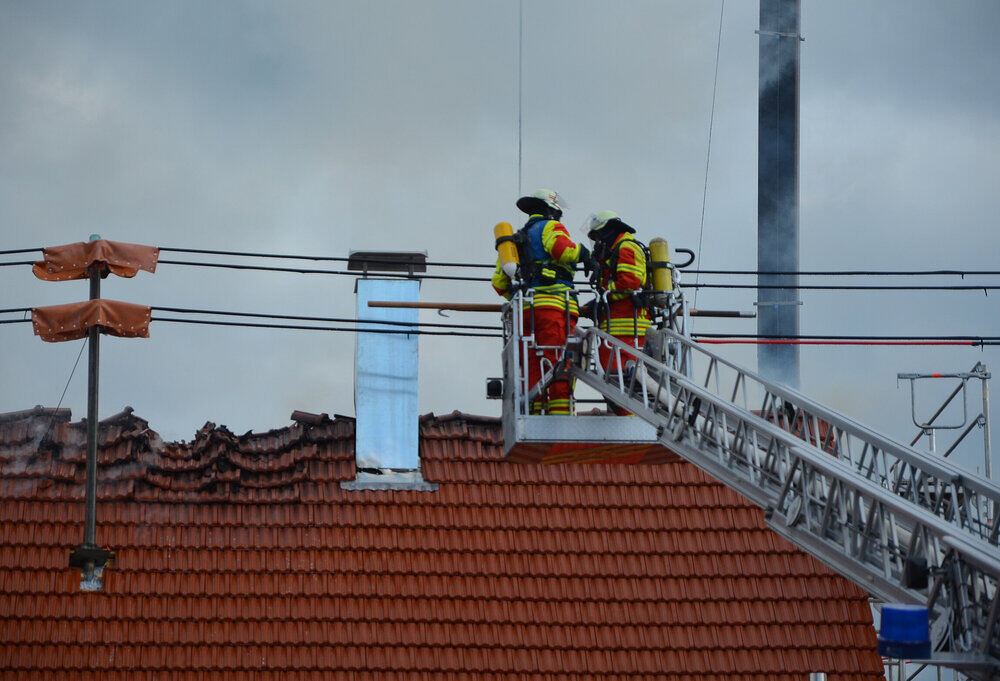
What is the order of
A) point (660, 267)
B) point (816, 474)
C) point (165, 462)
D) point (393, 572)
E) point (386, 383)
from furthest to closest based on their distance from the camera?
point (386, 383), point (165, 462), point (393, 572), point (660, 267), point (816, 474)

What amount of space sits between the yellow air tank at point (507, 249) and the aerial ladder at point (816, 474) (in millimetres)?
240

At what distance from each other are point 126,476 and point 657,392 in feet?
18.2

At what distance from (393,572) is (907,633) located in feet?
21.2

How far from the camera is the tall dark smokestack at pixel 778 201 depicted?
41.7 feet

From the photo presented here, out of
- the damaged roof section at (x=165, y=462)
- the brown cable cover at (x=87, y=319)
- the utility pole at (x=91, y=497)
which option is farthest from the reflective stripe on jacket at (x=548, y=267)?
the utility pole at (x=91, y=497)

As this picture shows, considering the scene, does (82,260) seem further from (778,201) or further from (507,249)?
(778,201)

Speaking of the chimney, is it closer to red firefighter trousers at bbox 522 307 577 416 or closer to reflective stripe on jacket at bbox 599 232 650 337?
red firefighter trousers at bbox 522 307 577 416

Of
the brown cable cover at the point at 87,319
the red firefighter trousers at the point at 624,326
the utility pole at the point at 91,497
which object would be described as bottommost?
the utility pole at the point at 91,497

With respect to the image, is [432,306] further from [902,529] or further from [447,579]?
[902,529]

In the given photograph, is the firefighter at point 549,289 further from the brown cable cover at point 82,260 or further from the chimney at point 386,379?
the brown cable cover at point 82,260

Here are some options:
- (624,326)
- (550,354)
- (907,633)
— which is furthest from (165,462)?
(907,633)

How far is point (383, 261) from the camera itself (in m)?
13.5

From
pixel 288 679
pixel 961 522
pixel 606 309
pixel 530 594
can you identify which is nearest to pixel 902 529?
pixel 961 522

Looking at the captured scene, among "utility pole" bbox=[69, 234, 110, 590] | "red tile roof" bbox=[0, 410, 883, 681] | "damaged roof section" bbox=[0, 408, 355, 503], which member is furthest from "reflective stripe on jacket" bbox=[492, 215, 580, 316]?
"utility pole" bbox=[69, 234, 110, 590]
